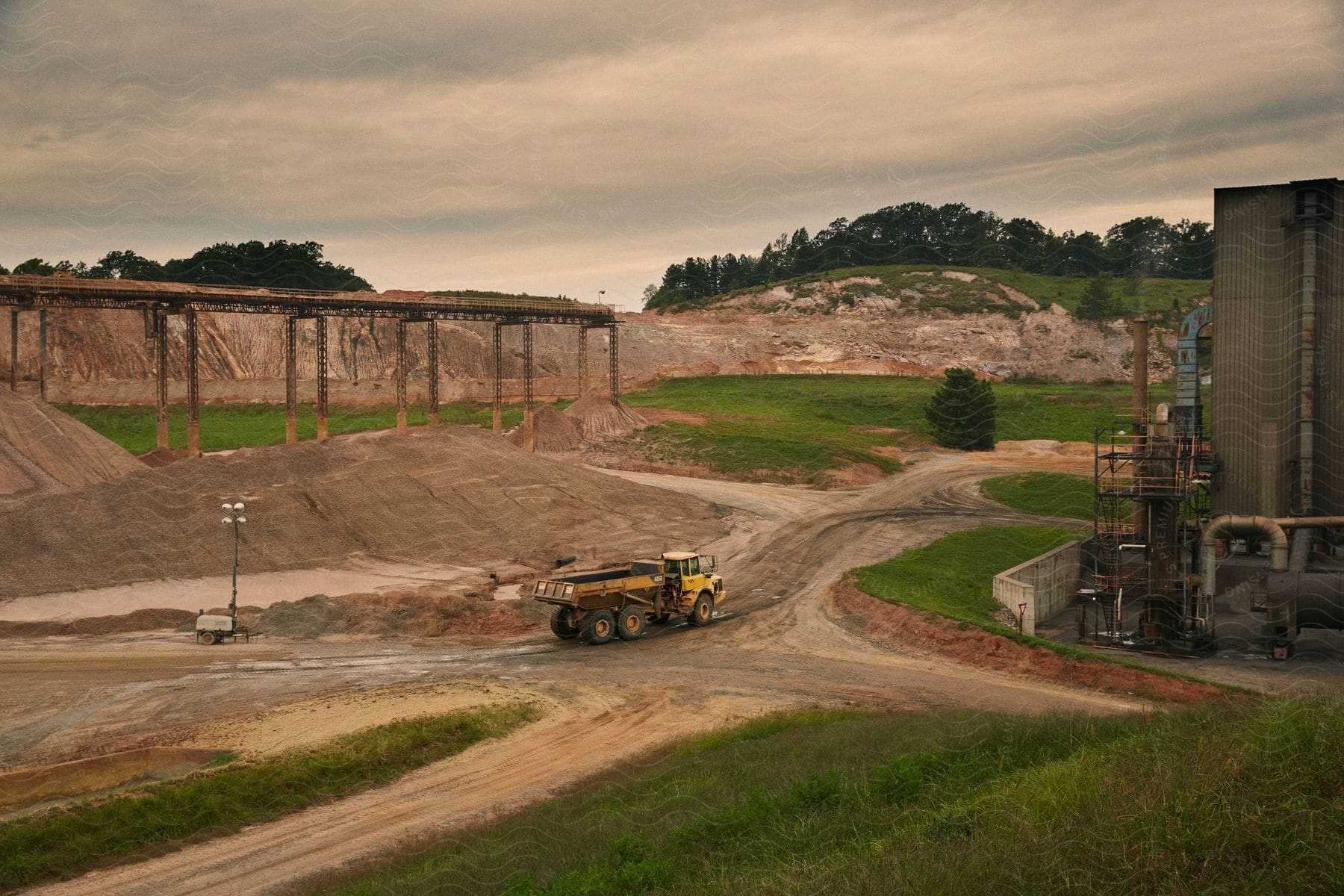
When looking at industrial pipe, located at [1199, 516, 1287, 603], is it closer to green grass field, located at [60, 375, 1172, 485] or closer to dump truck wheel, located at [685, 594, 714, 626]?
dump truck wheel, located at [685, 594, 714, 626]

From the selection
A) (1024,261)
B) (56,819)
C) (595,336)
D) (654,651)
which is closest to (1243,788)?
(56,819)

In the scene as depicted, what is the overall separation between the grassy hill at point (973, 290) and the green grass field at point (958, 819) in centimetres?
11532

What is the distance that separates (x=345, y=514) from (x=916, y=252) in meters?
134

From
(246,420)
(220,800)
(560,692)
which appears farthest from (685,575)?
(246,420)

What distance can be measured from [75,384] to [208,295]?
47.5 meters

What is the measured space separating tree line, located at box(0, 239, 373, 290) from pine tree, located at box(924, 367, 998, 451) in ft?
257

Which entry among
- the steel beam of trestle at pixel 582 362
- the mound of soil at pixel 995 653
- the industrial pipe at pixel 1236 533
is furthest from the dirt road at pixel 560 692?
the steel beam of trestle at pixel 582 362

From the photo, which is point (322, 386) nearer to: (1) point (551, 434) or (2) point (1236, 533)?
(1) point (551, 434)

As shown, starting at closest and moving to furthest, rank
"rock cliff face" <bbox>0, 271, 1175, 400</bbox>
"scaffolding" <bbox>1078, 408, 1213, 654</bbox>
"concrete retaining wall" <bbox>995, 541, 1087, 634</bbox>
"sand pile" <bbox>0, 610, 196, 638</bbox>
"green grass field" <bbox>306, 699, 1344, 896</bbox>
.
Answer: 1. "green grass field" <bbox>306, 699, 1344, 896</bbox>
2. "scaffolding" <bbox>1078, 408, 1213, 654</bbox>
3. "sand pile" <bbox>0, 610, 196, 638</bbox>
4. "concrete retaining wall" <bbox>995, 541, 1087, 634</bbox>
5. "rock cliff face" <bbox>0, 271, 1175, 400</bbox>

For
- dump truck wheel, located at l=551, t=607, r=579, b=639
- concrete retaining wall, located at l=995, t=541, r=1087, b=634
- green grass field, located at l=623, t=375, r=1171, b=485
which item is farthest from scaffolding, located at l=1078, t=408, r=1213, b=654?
green grass field, located at l=623, t=375, r=1171, b=485

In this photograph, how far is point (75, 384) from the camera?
9975cm

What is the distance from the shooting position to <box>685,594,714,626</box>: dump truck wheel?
3669 cm

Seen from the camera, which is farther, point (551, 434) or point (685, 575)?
point (551, 434)

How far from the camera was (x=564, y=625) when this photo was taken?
3469 centimetres
